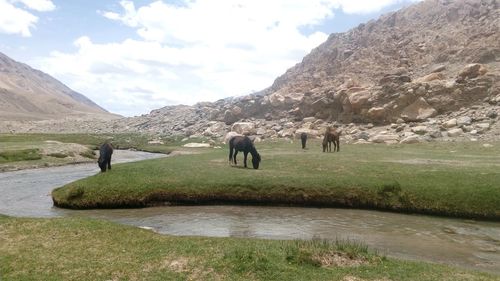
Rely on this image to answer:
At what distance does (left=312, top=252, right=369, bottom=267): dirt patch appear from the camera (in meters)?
14.4

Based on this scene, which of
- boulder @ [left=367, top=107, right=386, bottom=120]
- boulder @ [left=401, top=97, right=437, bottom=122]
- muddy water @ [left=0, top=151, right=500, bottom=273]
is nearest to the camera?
muddy water @ [left=0, top=151, right=500, bottom=273]

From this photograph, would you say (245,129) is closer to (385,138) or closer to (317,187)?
(385,138)

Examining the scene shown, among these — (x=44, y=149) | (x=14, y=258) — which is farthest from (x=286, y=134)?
(x=14, y=258)

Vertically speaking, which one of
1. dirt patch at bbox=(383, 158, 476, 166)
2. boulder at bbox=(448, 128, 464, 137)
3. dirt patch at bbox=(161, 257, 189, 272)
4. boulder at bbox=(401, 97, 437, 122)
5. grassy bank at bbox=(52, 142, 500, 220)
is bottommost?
dirt patch at bbox=(161, 257, 189, 272)

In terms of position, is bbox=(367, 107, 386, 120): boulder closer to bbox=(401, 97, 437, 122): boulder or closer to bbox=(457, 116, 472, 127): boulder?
bbox=(401, 97, 437, 122): boulder

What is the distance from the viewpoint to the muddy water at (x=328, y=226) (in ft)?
58.9

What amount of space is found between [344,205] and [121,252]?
50.7ft

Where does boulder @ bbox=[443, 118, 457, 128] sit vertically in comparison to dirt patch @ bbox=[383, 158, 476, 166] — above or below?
above

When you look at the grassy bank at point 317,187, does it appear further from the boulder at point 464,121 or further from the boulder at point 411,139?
the boulder at point 464,121

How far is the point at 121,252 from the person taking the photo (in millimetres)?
15609

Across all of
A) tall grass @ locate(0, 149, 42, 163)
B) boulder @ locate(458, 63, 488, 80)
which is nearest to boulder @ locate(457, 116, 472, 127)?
boulder @ locate(458, 63, 488, 80)

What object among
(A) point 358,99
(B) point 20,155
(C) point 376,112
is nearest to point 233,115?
(A) point 358,99

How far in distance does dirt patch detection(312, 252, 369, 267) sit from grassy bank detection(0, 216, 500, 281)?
0.02m

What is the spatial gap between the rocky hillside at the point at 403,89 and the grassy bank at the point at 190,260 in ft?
135
